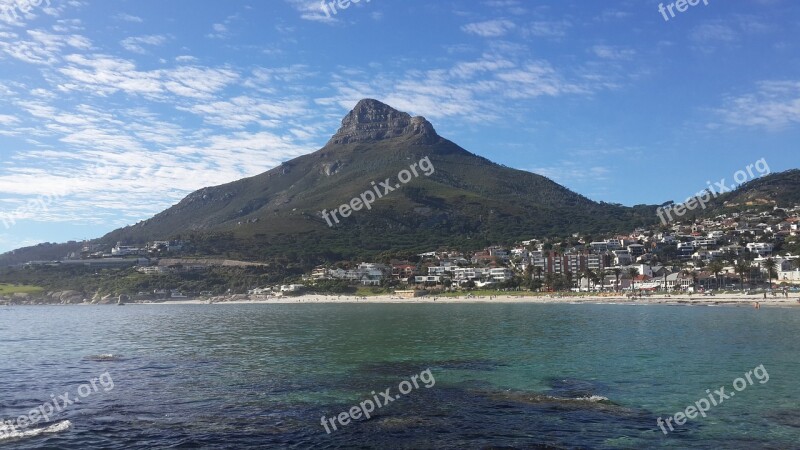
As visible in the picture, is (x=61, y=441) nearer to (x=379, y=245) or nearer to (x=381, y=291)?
(x=381, y=291)

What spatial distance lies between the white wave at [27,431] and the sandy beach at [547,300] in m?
94.8

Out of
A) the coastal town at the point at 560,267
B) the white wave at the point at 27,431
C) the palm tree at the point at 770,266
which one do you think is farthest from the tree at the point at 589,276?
the white wave at the point at 27,431

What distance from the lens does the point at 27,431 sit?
19.8 m

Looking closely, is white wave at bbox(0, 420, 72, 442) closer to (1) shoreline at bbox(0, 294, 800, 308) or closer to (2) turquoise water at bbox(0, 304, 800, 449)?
(2) turquoise water at bbox(0, 304, 800, 449)

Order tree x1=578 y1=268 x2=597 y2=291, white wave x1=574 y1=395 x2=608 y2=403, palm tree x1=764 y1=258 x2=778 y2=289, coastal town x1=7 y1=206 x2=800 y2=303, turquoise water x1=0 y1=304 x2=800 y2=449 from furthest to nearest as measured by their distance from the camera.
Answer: tree x1=578 y1=268 x2=597 y2=291 → coastal town x1=7 y1=206 x2=800 y2=303 → palm tree x1=764 y1=258 x2=778 y2=289 → white wave x1=574 y1=395 x2=608 y2=403 → turquoise water x1=0 y1=304 x2=800 y2=449

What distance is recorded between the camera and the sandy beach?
93688 millimetres

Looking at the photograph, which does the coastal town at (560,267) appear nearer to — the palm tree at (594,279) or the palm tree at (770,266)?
the palm tree at (770,266)

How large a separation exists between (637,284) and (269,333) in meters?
112

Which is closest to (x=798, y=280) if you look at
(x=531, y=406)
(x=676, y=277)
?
(x=676, y=277)

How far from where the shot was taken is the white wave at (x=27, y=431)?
19.1 m

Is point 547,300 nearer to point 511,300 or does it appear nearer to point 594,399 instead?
point 511,300

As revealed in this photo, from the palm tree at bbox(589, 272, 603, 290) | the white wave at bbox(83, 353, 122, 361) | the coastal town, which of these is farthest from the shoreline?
the white wave at bbox(83, 353, 122, 361)

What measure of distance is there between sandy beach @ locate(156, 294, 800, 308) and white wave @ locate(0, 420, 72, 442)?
94.8 meters

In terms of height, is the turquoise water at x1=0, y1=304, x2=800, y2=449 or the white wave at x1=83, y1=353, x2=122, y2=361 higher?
the white wave at x1=83, y1=353, x2=122, y2=361
